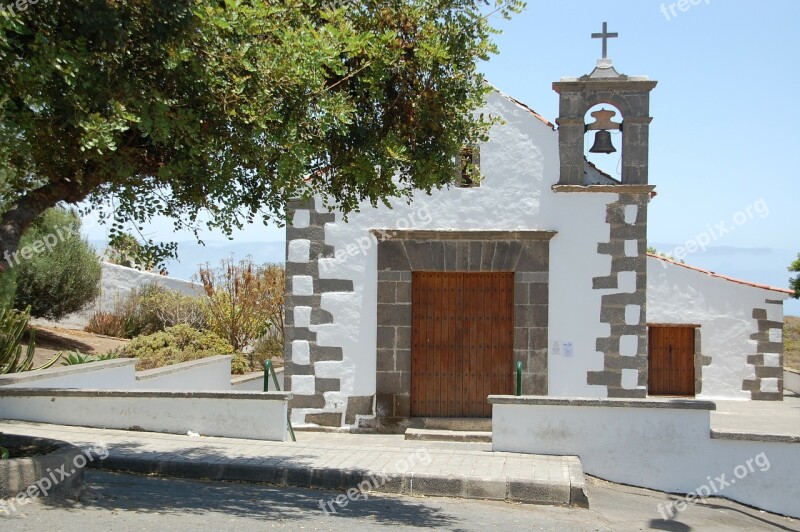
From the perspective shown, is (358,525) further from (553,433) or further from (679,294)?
(679,294)

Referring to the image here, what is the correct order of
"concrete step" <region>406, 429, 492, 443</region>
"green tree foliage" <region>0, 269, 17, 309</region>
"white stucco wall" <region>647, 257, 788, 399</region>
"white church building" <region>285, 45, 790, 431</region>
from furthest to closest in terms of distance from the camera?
"white stucco wall" <region>647, 257, 788, 399</region> → "white church building" <region>285, 45, 790, 431</region> → "concrete step" <region>406, 429, 492, 443</region> → "green tree foliage" <region>0, 269, 17, 309</region>

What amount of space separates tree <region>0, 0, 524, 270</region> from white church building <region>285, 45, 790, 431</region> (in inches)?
145

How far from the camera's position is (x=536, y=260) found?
12758 millimetres

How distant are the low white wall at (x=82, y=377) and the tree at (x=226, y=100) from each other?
11.8ft

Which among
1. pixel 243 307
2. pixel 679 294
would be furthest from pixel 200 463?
pixel 679 294

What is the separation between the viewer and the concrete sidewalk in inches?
351

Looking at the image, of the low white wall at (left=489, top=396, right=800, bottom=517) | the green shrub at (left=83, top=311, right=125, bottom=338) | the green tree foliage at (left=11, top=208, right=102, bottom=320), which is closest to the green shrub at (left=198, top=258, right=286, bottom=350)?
the green tree foliage at (left=11, top=208, right=102, bottom=320)

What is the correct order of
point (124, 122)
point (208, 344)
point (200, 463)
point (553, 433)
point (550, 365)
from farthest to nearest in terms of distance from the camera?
point (208, 344)
point (550, 365)
point (553, 433)
point (200, 463)
point (124, 122)

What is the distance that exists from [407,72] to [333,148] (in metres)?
1.01

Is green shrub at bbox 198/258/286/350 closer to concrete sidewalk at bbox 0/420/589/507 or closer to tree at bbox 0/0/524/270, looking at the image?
concrete sidewalk at bbox 0/420/589/507

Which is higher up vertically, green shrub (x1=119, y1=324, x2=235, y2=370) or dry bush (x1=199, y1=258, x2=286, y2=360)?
dry bush (x1=199, y1=258, x2=286, y2=360)

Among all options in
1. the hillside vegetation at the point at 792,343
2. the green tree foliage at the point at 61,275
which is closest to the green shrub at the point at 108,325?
the green tree foliage at the point at 61,275

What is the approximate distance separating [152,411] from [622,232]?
22.1 ft

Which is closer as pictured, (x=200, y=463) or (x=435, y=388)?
(x=200, y=463)
